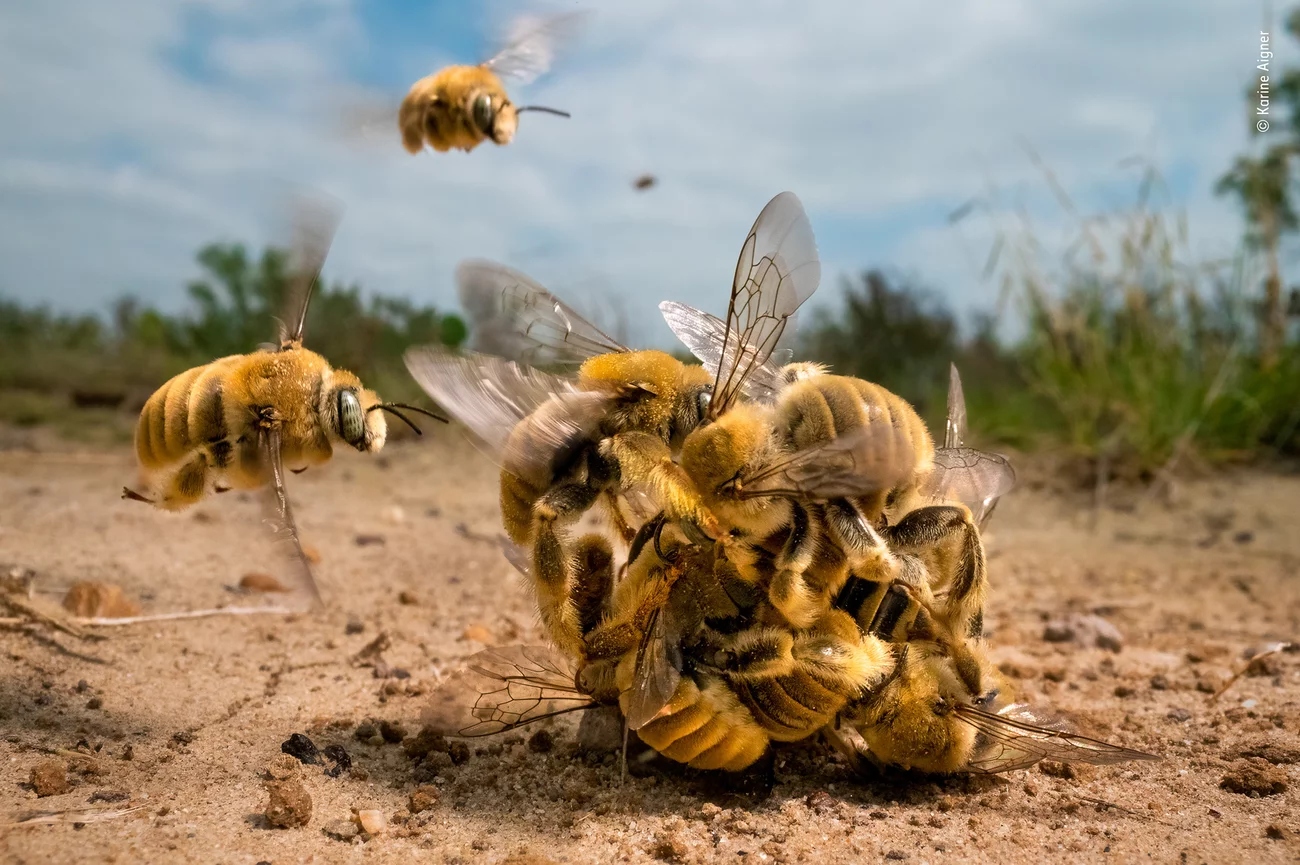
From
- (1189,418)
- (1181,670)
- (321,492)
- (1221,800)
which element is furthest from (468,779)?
(1189,418)

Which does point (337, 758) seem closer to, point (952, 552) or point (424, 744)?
point (424, 744)

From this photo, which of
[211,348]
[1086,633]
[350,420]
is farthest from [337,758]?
[211,348]

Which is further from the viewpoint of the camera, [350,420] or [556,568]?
[350,420]

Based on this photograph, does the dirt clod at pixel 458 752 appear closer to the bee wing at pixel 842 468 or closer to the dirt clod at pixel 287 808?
the dirt clod at pixel 287 808

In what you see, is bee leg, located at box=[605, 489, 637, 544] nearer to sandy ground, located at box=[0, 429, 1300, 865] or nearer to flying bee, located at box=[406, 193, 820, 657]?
flying bee, located at box=[406, 193, 820, 657]

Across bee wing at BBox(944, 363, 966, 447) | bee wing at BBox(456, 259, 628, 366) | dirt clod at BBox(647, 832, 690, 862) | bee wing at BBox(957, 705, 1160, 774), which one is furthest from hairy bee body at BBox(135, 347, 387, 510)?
bee wing at BBox(957, 705, 1160, 774)

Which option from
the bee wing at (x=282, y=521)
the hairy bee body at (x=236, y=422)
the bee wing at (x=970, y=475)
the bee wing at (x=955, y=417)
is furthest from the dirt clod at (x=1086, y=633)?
the bee wing at (x=282, y=521)

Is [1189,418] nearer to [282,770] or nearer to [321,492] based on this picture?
[321,492]
